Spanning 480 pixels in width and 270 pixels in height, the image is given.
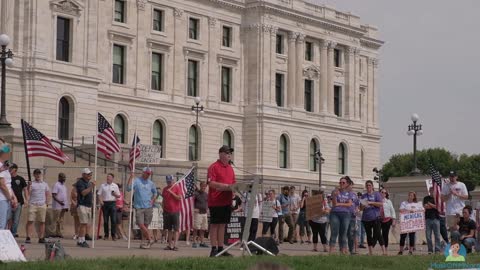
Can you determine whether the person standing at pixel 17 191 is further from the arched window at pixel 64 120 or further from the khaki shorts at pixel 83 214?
the arched window at pixel 64 120

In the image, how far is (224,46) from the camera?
237 feet

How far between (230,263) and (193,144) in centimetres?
5243

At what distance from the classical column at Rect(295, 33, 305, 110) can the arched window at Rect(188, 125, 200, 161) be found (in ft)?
32.4

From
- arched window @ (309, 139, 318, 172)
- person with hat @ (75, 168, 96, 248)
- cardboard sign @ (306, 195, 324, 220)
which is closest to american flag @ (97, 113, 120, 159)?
person with hat @ (75, 168, 96, 248)

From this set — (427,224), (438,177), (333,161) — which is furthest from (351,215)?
(333,161)

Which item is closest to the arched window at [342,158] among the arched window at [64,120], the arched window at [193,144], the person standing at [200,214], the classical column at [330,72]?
the classical column at [330,72]

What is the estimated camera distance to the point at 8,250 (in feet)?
56.6

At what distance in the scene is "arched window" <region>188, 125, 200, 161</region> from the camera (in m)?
69.2

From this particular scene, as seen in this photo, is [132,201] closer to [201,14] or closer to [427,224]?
[427,224]

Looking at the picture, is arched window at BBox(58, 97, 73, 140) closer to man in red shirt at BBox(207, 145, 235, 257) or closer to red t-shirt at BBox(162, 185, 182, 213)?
red t-shirt at BBox(162, 185, 182, 213)

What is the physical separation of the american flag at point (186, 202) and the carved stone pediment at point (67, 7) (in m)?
29.9

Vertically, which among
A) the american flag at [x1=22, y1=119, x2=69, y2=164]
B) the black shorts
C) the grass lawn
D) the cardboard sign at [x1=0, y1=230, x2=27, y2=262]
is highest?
the american flag at [x1=22, y1=119, x2=69, y2=164]

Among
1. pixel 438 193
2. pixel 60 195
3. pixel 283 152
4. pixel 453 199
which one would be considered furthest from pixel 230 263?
pixel 283 152

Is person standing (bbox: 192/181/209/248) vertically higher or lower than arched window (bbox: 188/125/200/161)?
lower
